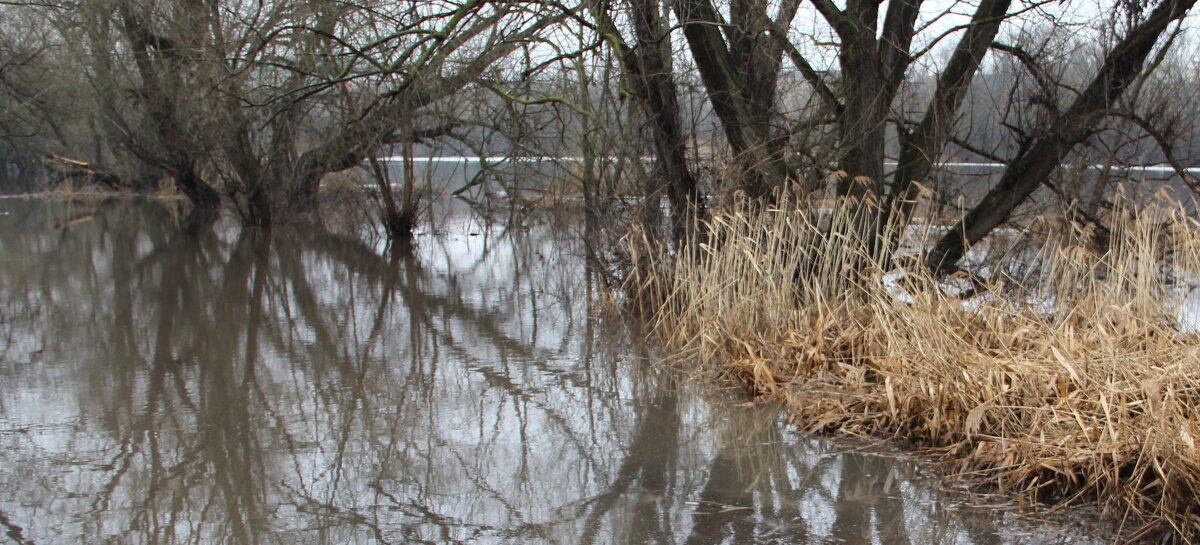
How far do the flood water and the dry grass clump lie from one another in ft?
0.79

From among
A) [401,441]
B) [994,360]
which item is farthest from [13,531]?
[994,360]

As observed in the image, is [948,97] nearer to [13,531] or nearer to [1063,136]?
[1063,136]

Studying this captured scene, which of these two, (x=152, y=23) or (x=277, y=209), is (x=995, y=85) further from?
(x=277, y=209)

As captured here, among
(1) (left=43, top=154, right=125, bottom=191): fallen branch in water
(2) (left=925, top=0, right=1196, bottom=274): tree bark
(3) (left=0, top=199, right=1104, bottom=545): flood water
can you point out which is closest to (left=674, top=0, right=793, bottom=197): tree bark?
(2) (left=925, top=0, right=1196, bottom=274): tree bark

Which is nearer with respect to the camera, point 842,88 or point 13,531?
point 13,531

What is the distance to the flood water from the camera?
389cm

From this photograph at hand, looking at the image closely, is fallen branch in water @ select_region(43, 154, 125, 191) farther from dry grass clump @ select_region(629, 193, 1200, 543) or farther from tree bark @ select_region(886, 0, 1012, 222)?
tree bark @ select_region(886, 0, 1012, 222)

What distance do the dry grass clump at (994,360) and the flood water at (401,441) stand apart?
24cm

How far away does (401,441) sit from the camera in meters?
4.97

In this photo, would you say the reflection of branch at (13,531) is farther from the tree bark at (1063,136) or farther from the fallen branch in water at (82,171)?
the fallen branch in water at (82,171)

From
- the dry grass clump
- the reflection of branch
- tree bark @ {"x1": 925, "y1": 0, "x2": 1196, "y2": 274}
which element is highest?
tree bark @ {"x1": 925, "y1": 0, "x2": 1196, "y2": 274}

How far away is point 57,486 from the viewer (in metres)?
4.32

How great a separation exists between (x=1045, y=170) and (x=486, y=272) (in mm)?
6145

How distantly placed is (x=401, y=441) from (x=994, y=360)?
100 inches
